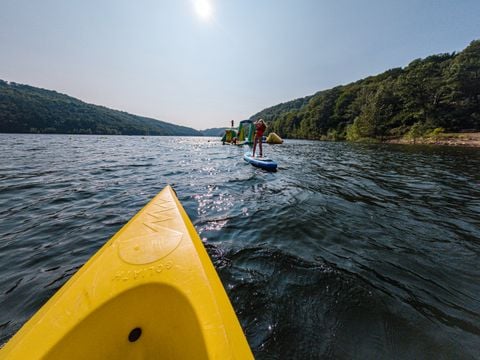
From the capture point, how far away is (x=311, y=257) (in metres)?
2.95

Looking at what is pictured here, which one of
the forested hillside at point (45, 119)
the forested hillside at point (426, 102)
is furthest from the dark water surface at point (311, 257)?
the forested hillside at point (45, 119)

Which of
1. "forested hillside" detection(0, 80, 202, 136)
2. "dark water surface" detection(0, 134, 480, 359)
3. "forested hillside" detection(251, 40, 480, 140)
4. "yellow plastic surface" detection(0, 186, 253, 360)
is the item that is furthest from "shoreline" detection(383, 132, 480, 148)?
"forested hillside" detection(0, 80, 202, 136)

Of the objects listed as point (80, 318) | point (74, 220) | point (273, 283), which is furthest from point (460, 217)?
point (74, 220)

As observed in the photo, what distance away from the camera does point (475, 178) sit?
26.3 ft

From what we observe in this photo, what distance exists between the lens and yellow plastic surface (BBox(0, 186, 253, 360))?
118 centimetres

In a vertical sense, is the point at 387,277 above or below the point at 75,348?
below

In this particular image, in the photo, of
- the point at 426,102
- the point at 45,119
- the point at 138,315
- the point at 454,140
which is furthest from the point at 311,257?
the point at 45,119

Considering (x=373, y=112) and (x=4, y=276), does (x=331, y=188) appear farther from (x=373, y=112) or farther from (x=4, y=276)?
(x=373, y=112)

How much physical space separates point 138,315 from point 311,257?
7.99 ft

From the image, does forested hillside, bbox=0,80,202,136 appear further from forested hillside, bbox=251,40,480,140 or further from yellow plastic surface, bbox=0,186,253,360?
yellow plastic surface, bbox=0,186,253,360

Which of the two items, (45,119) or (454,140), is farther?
(45,119)

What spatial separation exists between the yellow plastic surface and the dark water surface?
0.72 metres

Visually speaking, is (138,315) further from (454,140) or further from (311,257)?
(454,140)

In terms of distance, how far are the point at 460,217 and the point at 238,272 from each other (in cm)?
550
